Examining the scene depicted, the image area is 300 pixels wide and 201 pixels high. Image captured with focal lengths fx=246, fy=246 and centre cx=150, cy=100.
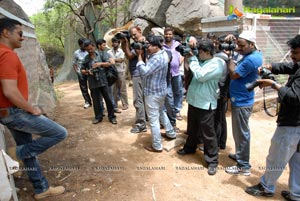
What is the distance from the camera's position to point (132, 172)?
11.1 feet

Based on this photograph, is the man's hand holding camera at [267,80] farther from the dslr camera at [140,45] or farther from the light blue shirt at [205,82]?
the dslr camera at [140,45]

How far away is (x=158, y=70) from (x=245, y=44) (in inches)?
48.1

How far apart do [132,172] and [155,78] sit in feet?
4.53

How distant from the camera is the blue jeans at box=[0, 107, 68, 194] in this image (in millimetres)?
2361

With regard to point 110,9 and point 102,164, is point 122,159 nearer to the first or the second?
point 102,164

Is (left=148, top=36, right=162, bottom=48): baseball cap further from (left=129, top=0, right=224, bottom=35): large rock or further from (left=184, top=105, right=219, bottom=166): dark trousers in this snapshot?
(left=129, top=0, right=224, bottom=35): large rock

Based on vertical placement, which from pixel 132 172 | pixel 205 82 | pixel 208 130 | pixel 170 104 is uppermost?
pixel 205 82

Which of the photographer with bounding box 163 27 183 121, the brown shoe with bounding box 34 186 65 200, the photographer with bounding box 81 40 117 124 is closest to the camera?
the brown shoe with bounding box 34 186 65 200

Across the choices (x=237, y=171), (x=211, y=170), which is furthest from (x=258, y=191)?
(x=211, y=170)

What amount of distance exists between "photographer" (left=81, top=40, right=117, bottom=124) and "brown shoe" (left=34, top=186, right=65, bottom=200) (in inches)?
95.8

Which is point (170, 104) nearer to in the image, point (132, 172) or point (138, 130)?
point (138, 130)

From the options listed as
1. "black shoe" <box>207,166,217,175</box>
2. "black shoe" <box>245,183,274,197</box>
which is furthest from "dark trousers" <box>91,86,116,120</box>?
"black shoe" <box>245,183,274,197</box>

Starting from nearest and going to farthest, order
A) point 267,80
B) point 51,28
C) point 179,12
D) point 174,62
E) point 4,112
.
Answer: point 4,112 → point 267,80 → point 174,62 → point 179,12 → point 51,28

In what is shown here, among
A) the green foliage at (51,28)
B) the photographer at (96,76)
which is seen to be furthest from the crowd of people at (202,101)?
the green foliage at (51,28)
